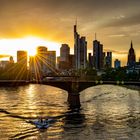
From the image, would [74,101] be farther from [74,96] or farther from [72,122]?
[72,122]

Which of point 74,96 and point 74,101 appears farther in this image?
point 74,96

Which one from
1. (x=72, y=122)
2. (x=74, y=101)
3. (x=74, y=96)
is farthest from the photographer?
(x=74, y=96)

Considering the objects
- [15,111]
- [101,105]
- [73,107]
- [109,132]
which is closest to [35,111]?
[15,111]

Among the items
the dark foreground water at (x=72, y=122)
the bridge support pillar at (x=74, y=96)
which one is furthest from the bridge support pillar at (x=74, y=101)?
the dark foreground water at (x=72, y=122)

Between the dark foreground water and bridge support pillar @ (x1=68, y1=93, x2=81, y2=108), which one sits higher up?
bridge support pillar @ (x1=68, y1=93, x2=81, y2=108)

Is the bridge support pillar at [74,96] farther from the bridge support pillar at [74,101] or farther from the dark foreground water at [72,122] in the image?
the dark foreground water at [72,122]

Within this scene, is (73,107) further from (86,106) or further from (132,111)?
(132,111)

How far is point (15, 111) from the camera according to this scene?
101 metres

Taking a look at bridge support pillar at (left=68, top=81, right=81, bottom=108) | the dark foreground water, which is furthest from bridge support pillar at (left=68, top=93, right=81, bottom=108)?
the dark foreground water

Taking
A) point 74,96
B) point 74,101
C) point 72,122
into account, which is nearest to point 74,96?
point 74,96

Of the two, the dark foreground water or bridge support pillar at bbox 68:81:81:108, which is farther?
bridge support pillar at bbox 68:81:81:108

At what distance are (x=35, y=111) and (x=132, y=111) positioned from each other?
80.4 ft

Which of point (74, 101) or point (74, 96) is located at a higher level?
point (74, 96)

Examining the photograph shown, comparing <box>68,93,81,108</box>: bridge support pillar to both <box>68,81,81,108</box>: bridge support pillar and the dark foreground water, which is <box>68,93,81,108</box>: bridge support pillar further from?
the dark foreground water
